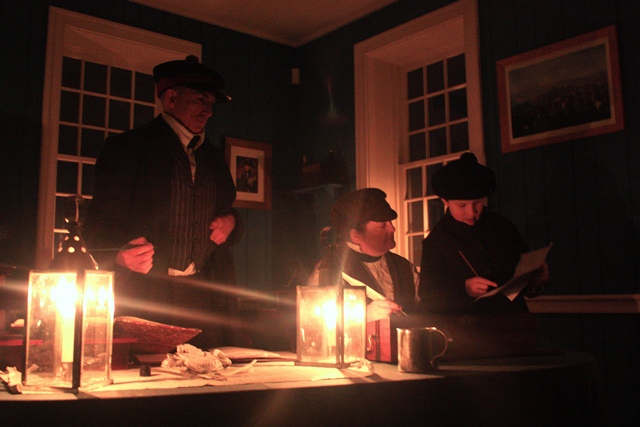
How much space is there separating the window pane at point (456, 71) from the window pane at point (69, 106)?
2935 mm

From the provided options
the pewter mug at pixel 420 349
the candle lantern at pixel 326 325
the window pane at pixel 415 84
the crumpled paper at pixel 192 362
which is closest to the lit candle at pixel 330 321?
the candle lantern at pixel 326 325

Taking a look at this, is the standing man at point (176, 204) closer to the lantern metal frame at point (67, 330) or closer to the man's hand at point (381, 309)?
the man's hand at point (381, 309)

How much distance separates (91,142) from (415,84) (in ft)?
8.88

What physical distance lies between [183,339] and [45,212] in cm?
318

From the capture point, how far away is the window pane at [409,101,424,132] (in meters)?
5.22

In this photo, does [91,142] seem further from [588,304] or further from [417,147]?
[588,304]

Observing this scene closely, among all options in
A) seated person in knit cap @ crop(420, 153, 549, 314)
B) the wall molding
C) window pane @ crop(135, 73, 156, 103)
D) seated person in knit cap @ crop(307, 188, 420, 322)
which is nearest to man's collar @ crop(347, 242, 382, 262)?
seated person in knit cap @ crop(307, 188, 420, 322)

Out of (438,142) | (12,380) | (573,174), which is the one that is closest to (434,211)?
(438,142)

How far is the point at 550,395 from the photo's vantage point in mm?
1537

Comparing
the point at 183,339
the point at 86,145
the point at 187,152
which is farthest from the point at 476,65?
the point at 183,339

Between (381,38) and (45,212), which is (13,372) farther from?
(381,38)

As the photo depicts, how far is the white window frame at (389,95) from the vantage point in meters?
4.88

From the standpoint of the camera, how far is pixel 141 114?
5.20 meters

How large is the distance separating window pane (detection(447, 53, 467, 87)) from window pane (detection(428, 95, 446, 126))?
150 mm
